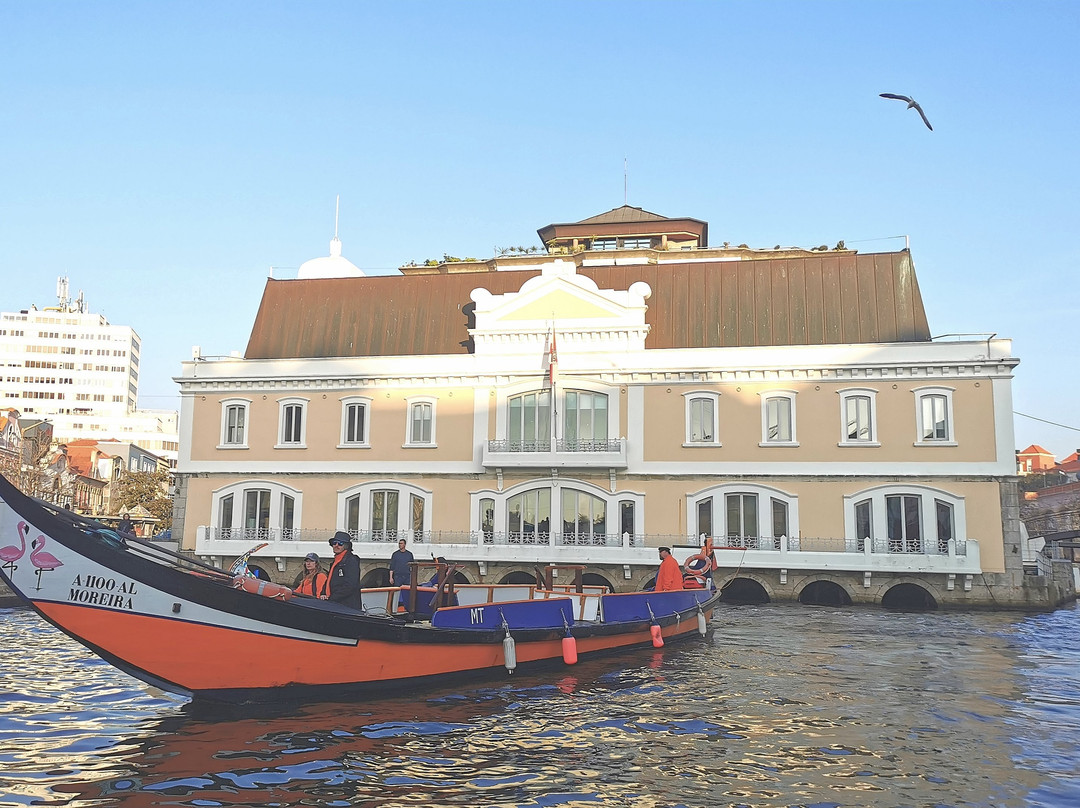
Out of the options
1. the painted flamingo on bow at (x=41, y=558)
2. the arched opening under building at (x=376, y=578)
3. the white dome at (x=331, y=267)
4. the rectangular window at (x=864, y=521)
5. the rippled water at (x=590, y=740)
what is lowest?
the rippled water at (x=590, y=740)

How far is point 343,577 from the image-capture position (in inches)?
600

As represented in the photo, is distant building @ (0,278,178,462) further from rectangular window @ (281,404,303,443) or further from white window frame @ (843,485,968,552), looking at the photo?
white window frame @ (843,485,968,552)

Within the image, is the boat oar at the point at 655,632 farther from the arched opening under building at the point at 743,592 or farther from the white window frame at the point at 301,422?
the white window frame at the point at 301,422

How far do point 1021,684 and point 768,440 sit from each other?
1717 cm

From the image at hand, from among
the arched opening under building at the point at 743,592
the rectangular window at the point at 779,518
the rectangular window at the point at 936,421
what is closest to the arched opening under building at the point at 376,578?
the arched opening under building at the point at 743,592

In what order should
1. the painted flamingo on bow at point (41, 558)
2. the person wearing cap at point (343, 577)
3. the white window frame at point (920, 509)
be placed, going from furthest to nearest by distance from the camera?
1. the white window frame at point (920, 509)
2. the person wearing cap at point (343, 577)
3. the painted flamingo on bow at point (41, 558)

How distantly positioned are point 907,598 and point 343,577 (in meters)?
25.6

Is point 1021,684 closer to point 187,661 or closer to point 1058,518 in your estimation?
point 187,661

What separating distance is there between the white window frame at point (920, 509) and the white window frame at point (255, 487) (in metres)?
21.1

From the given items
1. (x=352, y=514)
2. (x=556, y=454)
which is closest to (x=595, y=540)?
(x=556, y=454)

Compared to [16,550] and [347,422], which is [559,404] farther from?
[16,550]

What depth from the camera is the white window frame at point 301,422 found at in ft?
124

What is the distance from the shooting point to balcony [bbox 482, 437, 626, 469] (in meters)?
34.6

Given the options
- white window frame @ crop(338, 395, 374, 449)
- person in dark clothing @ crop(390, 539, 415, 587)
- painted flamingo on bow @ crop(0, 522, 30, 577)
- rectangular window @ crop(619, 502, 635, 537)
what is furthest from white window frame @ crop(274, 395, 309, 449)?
painted flamingo on bow @ crop(0, 522, 30, 577)
